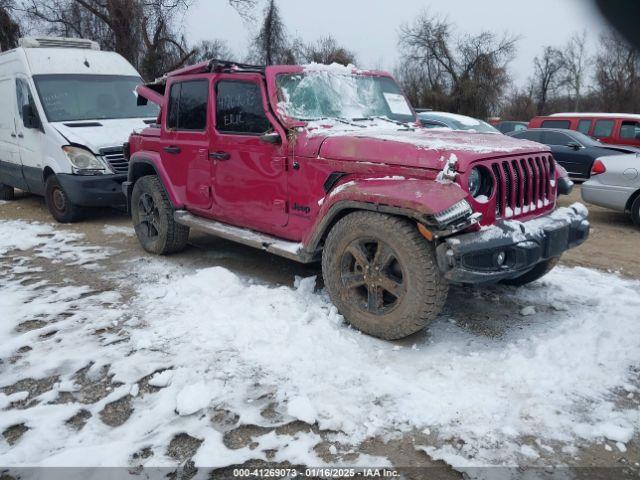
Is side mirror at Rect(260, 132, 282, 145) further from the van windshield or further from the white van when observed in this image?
the van windshield

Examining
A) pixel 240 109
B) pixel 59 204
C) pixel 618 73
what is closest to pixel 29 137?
pixel 59 204

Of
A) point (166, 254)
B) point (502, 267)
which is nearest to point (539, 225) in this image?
point (502, 267)

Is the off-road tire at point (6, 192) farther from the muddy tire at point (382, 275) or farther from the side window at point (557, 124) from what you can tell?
the side window at point (557, 124)

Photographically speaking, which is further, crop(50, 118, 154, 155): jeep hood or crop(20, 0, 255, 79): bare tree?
crop(20, 0, 255, 79): bare tree

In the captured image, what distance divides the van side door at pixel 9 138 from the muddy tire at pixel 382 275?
6.96 meters

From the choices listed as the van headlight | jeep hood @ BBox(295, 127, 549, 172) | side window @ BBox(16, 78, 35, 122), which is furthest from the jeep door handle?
side window @ BBox(16, 78, 35, 122)

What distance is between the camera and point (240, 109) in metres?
4.75

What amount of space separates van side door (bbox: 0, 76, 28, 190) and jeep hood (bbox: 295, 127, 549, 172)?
6450 mm

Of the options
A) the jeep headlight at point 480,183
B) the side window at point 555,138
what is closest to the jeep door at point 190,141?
the jeep headlight at point 480,183

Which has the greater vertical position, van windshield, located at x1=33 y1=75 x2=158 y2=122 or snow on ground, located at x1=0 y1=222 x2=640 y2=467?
van windshield, located at x1=33 y1=75 x2=158 y2=122

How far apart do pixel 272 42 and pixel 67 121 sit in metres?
19.6

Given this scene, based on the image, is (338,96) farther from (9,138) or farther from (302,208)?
(9,138)

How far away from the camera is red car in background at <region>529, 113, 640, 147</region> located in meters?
12.7

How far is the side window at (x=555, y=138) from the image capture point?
1170cm
